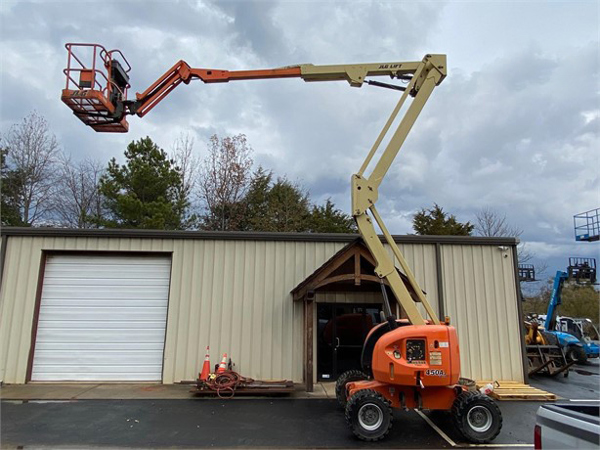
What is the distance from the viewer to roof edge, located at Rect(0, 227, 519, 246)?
10219mm

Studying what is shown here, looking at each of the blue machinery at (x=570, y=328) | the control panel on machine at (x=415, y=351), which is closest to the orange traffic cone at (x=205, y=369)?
the control panel on machine at (x=415, y=351)

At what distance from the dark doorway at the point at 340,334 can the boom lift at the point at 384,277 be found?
2479 millimetres

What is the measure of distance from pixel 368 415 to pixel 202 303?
18.5 feet

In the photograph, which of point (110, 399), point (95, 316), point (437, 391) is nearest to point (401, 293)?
point (437, 391)

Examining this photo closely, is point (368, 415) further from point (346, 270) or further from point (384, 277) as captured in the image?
point (346, 270)

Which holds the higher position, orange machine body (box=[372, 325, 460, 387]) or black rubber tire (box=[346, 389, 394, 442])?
orange machine body (box=[372, 325, 460, 387])

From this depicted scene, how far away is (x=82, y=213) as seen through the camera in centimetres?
2400

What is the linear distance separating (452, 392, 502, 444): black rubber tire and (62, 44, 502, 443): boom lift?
1 cm

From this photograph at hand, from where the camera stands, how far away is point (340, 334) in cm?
1010

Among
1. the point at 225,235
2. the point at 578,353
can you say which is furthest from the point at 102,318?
the point at 578,353

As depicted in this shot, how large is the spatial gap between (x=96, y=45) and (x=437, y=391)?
29.0 feet

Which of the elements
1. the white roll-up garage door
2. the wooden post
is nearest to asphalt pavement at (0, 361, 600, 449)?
the wooden post

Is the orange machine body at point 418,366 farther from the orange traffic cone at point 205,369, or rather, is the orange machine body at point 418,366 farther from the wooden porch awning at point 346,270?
the orange traffic cone at point 205,369

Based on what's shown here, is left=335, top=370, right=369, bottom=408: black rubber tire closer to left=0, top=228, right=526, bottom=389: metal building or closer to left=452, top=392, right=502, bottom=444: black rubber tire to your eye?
left=452, top=392, right=502, bottom=444: black rubber tire
